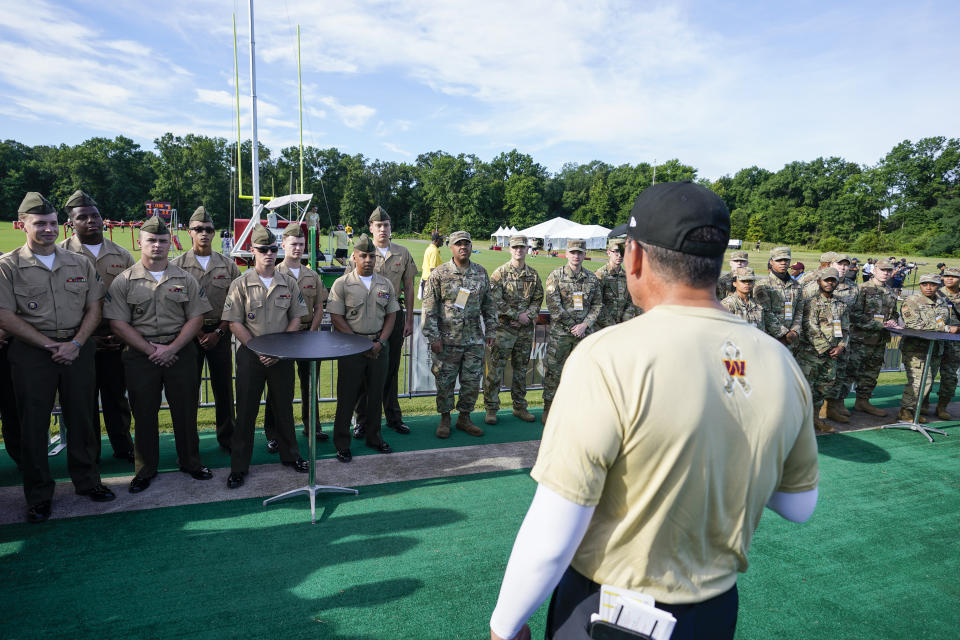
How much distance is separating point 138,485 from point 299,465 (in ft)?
3.88

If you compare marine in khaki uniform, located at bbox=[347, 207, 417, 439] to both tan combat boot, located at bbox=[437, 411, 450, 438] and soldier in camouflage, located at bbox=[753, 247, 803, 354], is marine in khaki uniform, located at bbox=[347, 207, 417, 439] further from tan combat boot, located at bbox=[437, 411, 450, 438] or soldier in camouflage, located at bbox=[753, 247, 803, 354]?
soldier in camouflage, located at bbox=[753, 247, 803, 354]

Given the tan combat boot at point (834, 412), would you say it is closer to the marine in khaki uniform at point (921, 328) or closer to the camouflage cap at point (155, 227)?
the marine in khaki uniform at point (921, 328)

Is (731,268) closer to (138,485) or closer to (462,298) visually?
(462,298)

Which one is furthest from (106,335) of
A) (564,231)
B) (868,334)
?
(564,231)

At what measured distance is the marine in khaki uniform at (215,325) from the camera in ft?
15.3

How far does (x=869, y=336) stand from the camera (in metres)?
6.68

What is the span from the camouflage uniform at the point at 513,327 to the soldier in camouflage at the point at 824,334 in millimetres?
3368

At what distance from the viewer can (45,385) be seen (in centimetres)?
356

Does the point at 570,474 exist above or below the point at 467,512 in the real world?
above

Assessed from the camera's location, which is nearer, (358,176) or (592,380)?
(592,380)

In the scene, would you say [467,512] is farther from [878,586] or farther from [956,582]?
[956,582]

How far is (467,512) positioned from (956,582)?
124 inches

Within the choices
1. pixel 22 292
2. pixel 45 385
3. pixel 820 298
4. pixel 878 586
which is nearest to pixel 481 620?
pixel 878 586

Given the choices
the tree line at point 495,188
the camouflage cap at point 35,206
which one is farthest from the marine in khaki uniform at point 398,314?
the tree line at point 495,188
